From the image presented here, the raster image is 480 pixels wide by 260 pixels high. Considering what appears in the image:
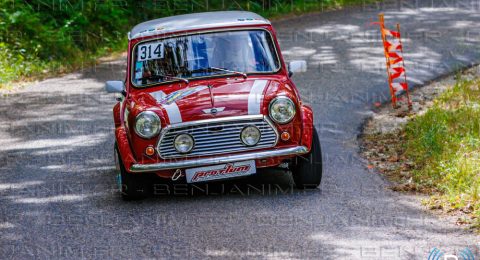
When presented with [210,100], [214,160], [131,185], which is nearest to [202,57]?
[210,100]

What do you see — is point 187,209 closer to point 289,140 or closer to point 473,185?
point 289,140

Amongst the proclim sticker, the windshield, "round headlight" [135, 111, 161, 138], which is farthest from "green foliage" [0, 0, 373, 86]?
"round headlight" [135, 111, 161, 138]

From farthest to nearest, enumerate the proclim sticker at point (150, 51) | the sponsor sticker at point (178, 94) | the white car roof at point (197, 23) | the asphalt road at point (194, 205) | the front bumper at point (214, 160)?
the white car roof at point (197, 23), the proclim sticker at point (150, 51), the sponsor sticker at point (178, 94), the front bumper at point (214, 160), the asphalt road at point (194, 205)

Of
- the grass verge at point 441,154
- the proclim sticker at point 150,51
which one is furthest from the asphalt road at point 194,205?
the proclim sticker at point 150,51

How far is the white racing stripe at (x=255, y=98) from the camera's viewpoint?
26.8ft

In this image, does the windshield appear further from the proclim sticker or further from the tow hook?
the tow hook

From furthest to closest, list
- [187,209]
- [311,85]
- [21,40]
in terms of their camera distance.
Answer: [21,40]
[311,85]
[187,209]

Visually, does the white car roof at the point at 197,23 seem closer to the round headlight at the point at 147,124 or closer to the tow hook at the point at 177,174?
the round headlight at the point at 147,124

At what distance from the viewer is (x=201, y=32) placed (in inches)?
360

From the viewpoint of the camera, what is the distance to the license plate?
8172mm

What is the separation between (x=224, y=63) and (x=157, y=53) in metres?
0.75

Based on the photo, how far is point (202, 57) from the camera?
29.6 ft

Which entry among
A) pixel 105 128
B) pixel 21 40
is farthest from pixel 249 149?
pixel 21 40

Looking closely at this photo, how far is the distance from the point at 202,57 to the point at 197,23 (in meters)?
0.50
